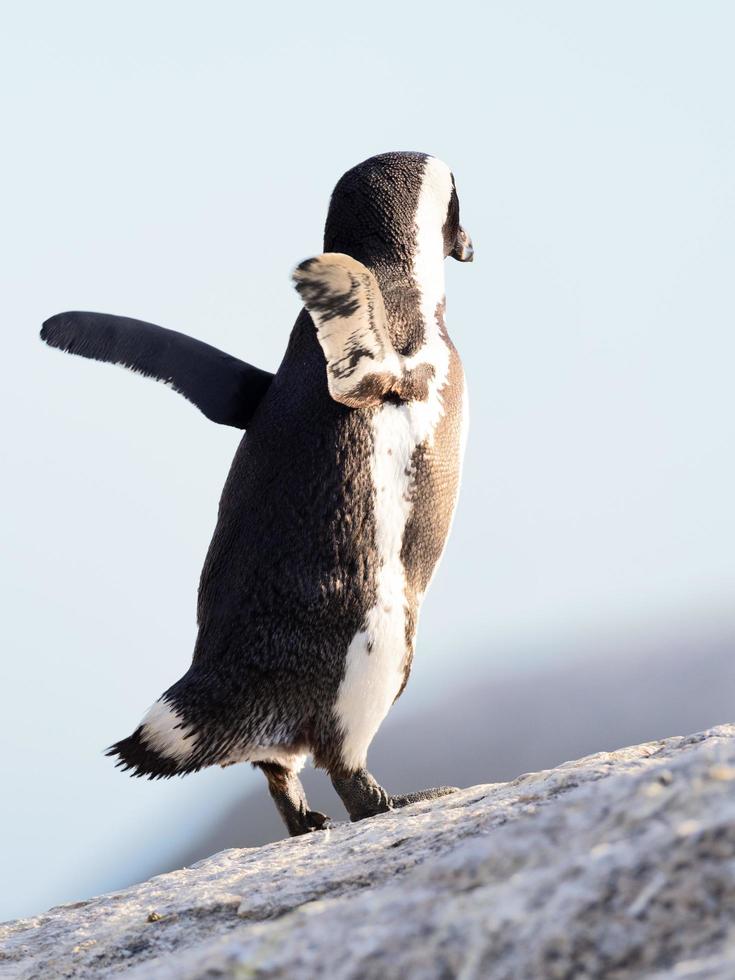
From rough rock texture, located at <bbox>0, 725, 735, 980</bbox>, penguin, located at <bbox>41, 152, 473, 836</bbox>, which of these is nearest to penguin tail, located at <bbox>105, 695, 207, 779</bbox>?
penguin, located at <bbox>41, 152, 473, 836</bbox>

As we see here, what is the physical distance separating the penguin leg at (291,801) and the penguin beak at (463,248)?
120 centimetres

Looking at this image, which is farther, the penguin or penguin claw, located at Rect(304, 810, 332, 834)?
penguin claw, located at Rect(304, 810, 332, 834)

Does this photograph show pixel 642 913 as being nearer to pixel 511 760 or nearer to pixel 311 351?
pixel 311 351

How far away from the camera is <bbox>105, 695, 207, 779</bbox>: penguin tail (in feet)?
7.10

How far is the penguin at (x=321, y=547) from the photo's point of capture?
7.13 feet

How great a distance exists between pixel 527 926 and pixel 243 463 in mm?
1641

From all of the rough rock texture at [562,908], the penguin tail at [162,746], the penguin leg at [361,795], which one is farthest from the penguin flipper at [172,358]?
the rough rock texture at [562,908]

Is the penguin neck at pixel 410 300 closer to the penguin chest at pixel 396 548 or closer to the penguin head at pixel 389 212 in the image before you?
the penguin head at pixel 389 212

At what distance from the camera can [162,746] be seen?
217 centimetres

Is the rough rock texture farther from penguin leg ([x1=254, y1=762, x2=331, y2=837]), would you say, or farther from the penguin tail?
penguin leg ([x1=254, y1=762, x2=331, y2=837])

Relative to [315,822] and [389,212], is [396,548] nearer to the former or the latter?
[315,822]

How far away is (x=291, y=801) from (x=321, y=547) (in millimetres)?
519

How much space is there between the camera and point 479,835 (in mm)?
1387

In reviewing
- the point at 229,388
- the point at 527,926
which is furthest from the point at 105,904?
the point at 527,926
